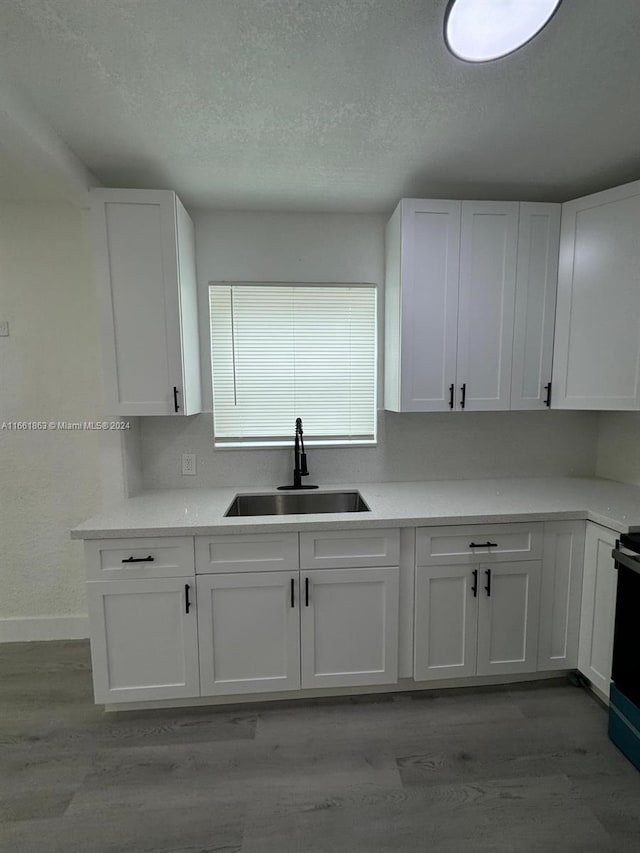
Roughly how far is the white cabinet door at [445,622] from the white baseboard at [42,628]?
6.60 feet

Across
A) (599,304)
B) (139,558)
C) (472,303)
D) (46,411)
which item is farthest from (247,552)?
(599,304)

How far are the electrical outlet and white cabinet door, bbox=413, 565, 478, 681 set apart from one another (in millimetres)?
1434

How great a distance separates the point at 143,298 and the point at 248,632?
1.71m

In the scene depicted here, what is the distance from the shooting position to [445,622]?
5.74 feet

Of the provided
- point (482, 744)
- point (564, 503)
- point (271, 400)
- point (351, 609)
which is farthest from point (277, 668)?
point (564, 503)

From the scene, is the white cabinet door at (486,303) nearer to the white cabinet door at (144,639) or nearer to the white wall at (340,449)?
the white wall at (340,449)

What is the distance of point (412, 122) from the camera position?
1432 millimetres

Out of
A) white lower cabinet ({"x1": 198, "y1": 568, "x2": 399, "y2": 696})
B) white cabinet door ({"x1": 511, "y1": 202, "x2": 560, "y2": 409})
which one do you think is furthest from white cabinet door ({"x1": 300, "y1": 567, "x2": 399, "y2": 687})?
white cabinet door ({"x1": 511, "y1": 202, "x2": 560, "y2": 409})

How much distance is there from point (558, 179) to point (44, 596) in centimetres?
375

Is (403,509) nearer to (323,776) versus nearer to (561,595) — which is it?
(561,595)

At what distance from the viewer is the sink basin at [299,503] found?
2139mm

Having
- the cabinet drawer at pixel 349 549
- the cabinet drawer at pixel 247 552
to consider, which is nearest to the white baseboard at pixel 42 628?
the cabinet drawer at pixel 247 552

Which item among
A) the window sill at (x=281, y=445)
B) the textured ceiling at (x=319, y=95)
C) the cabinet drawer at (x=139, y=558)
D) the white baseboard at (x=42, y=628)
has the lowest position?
the white baseboard at (x=42, y=628)

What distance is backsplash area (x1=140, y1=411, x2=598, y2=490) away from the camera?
2211mm
